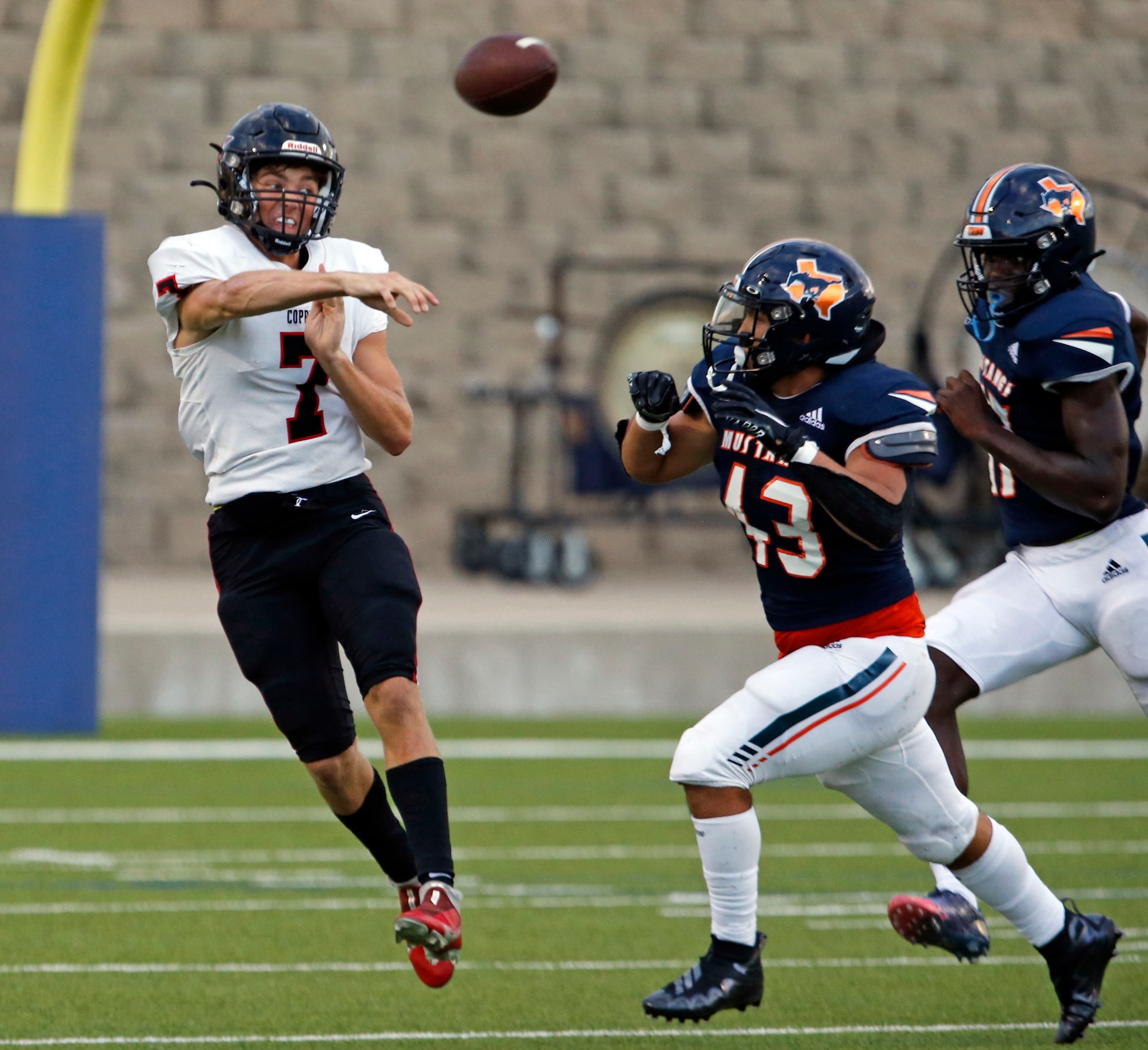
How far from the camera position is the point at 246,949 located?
5.14 m

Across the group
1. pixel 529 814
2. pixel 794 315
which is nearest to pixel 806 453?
pixel 794 315

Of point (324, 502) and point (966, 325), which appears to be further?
point (966, 325)

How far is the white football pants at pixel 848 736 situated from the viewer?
12.8 ft

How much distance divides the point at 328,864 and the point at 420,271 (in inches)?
293

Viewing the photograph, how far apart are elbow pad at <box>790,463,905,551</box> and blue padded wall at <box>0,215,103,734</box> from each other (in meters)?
5.84

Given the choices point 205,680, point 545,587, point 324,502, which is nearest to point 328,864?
point 324,502

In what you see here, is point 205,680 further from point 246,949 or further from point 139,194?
point 246,949

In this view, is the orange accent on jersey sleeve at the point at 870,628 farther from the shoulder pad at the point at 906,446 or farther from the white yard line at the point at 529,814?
the white yard line at the point at 529,814

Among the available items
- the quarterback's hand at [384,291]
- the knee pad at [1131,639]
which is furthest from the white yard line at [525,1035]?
the quarterback's hand at [384,291]

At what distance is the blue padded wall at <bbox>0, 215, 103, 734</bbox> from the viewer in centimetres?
895

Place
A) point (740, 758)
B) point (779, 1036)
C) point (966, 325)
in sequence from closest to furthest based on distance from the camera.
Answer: point (740, 758) < point (779, 1036) < point (966, 325)

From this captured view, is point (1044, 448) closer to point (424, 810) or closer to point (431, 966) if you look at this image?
point (424, 810)

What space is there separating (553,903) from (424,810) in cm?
186

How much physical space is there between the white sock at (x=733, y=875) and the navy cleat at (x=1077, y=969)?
0.70 metres
